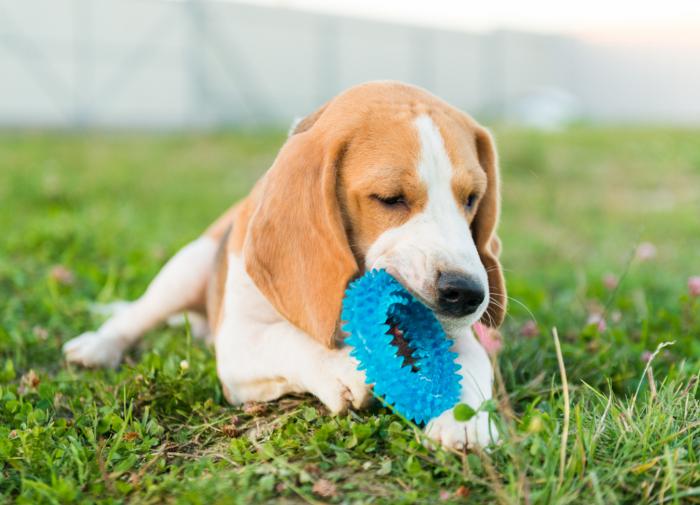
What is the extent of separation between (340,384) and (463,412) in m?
0.58

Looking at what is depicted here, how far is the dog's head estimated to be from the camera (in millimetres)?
3266

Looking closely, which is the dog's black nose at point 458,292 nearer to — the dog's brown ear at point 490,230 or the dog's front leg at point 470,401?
the dog's front leg at point 470,401

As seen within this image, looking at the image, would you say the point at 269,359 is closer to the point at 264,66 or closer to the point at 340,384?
the point at 340,384

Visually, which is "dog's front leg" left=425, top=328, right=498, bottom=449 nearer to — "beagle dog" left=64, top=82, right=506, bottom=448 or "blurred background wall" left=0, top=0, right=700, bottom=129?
"beagle dog" left=64, top=82, right=506, bottom=448

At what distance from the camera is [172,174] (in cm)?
1244

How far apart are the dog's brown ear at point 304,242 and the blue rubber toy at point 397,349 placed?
12cm

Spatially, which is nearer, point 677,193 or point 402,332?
point 402,332

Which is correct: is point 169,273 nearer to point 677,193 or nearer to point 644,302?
point 644,302

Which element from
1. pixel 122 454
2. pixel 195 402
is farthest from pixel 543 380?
pixel 122 454

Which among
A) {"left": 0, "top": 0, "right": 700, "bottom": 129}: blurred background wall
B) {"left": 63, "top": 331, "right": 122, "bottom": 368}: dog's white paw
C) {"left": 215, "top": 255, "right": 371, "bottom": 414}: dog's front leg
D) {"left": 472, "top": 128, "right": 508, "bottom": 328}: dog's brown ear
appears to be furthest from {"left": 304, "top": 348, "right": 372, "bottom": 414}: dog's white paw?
{"left": 0, "top": 0, "right": 700, "bottom": 129}: blurred background wall

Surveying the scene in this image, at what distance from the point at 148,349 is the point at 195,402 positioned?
1.22 metres

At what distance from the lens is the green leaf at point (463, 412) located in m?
2.88

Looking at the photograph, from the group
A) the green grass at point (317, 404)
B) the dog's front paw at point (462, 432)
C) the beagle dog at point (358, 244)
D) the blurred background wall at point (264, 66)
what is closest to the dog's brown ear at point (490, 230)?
the beagle dog at point (358, 244)

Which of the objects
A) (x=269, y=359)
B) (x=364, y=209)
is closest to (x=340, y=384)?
(x=269, y=359)
